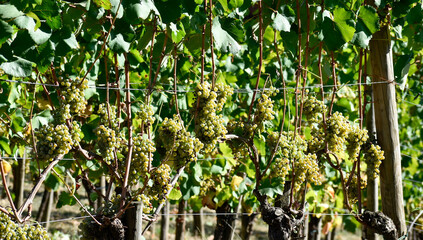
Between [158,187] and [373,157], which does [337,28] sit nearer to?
[373,157]

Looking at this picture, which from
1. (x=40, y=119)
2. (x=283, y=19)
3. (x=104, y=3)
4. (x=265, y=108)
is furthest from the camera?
(x=40, y=119)

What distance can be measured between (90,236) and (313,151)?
1.28 meters

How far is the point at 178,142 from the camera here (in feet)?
7.21

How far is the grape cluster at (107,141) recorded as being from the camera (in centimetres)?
204

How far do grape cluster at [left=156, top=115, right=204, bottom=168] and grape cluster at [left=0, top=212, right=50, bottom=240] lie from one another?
2.04 ft

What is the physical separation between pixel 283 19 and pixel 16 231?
4.89ft

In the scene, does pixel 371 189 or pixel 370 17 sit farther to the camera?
pixel 371 189

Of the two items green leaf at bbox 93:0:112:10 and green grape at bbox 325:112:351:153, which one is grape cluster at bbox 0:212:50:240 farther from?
green grape at bbox 325:112:351:153

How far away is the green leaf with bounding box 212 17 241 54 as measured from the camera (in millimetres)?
2150

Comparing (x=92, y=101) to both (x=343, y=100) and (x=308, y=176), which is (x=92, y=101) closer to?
(x=308, y=176)

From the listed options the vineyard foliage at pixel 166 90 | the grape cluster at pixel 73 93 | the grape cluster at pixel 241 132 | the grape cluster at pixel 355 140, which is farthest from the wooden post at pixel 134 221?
the grape cluster at pixel 355 140

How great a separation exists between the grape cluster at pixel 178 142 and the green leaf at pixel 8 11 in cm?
75

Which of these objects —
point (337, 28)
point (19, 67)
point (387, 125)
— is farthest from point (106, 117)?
point (387, 125)

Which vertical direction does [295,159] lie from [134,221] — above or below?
above
